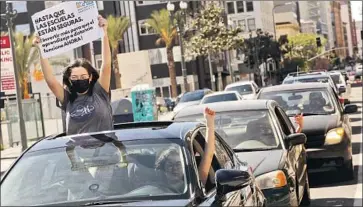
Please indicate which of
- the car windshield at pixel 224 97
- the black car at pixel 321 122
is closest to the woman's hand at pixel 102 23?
the black car at pixel 321 122

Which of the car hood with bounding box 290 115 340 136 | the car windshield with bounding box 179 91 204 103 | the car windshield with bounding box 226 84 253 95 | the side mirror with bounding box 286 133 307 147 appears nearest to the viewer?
the side mirror with bounding box 286 133 307 147

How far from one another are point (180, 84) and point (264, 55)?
16073 millimetres

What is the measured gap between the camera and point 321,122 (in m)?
12.4

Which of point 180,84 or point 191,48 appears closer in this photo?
point 191,48

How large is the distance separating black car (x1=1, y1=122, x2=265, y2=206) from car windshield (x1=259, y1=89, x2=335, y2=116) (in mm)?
7958

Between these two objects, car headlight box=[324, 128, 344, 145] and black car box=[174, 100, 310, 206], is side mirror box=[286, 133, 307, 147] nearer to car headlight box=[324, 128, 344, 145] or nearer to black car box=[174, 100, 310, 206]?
black car box=[174, 100, 310, 206]

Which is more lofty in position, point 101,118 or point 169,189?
point 101,118

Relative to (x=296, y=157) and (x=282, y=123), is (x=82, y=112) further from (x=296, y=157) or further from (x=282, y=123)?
(x=282, y=123)

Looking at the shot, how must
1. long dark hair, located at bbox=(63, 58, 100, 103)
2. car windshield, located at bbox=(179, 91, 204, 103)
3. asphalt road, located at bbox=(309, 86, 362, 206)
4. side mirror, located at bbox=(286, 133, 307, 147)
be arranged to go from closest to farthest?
long dark hair, located at bbox=(63, 58, 100, 103) < side mirror, located at bbox=(286, 133, 307, 147) < asphalt road, located at bbox=(309, 86, 362, 206) < car windshield, located at bbox=(179, 91, 204, 103)

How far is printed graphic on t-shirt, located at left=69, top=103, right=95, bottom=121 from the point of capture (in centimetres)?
633

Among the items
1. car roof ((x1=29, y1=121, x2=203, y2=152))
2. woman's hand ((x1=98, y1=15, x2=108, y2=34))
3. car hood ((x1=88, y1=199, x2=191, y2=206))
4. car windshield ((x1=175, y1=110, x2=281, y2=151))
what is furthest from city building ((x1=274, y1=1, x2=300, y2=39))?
car hood ((x1=88, y1=199, x2=191, y2=206))

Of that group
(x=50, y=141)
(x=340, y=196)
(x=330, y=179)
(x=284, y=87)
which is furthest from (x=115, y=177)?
(x=284, y=87)

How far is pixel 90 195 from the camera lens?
4.60 m

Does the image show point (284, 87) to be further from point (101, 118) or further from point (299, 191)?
point (101, 118)
